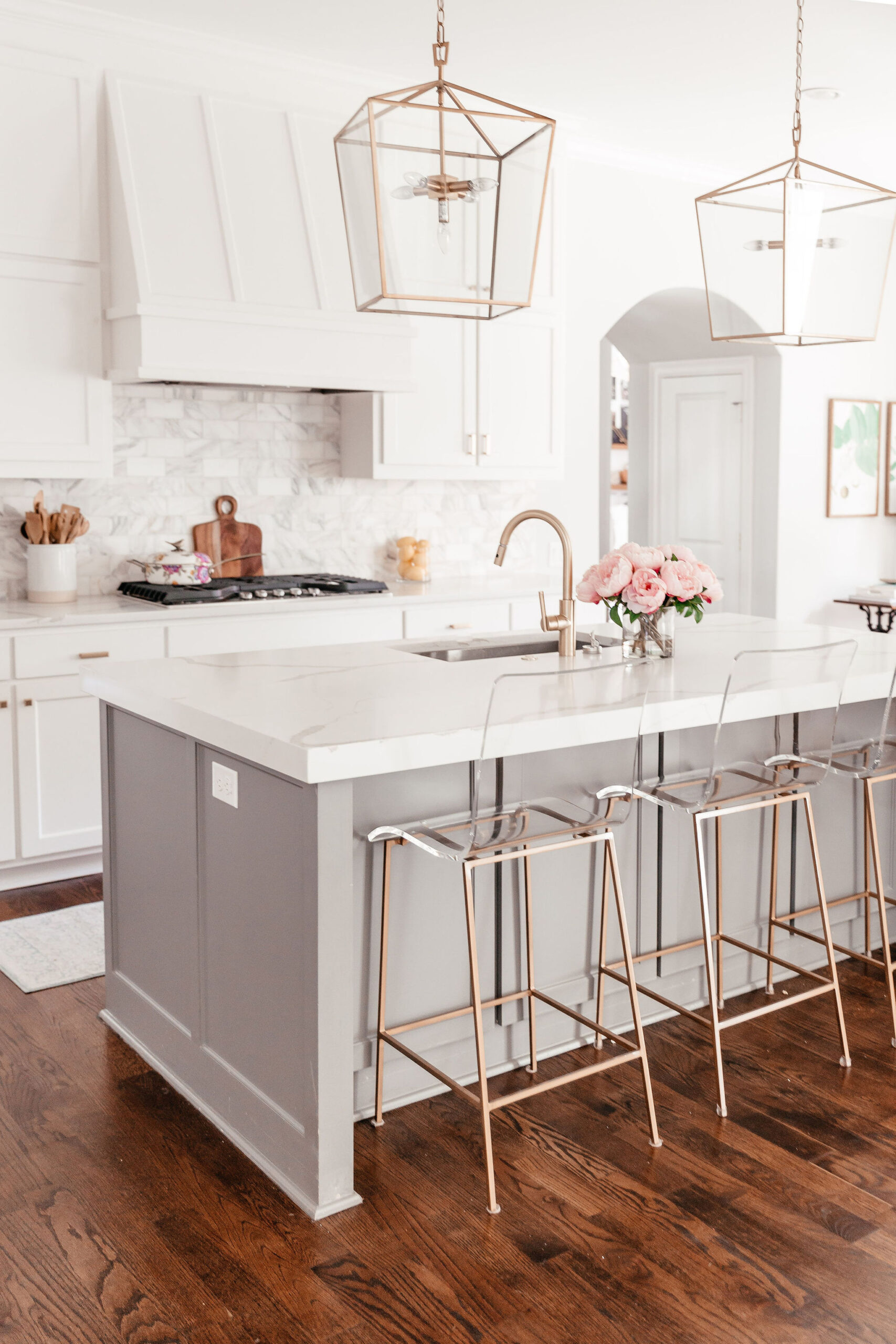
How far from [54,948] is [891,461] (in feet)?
20.2

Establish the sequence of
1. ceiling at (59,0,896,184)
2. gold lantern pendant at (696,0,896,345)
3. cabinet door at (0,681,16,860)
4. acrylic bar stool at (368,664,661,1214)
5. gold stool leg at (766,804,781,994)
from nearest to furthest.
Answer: acrylic bar stool at (368,664,661,1214) → gold lantern pendant at (696,0,896,345) → gold stool leg at (766,804,781,994) → cabinet door at (0,681,16,860) → ceiling at (59,0,896,184)

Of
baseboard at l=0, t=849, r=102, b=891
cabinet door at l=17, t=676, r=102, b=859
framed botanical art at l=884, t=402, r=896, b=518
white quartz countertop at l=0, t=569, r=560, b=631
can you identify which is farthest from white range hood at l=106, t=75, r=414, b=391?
framed botanical art at l=884, t=402, r=896, b=518

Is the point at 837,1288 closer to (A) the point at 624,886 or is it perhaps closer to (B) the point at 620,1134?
(B) the point at 620,1134

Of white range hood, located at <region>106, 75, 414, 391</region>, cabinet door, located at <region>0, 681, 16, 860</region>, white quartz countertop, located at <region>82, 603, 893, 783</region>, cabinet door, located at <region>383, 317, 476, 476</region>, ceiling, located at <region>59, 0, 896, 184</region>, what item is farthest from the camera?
cabinet door, located at <region>383, 317, 476, 476</region>

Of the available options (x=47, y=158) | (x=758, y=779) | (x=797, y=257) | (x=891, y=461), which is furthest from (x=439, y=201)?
(x=891, y=461)

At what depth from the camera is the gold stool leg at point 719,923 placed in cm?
324

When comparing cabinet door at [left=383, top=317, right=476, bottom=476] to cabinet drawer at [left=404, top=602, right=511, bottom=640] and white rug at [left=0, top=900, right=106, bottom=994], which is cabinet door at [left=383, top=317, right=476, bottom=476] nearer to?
cabinet drawer at [left=404, top=602, right=511, bottom=640]

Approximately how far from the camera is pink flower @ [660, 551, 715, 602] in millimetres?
3143

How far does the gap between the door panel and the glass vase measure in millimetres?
4433

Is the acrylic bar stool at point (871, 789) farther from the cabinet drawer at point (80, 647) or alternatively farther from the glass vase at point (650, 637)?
the cabinet drawer at point (80, 647)

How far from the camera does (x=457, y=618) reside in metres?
5.27

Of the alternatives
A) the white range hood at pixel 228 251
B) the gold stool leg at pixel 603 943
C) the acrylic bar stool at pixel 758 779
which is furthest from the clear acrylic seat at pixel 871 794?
the white range hood at pixel 228 251

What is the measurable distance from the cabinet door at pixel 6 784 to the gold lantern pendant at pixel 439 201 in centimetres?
224

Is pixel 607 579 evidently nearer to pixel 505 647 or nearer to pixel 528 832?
pixel 505 647
